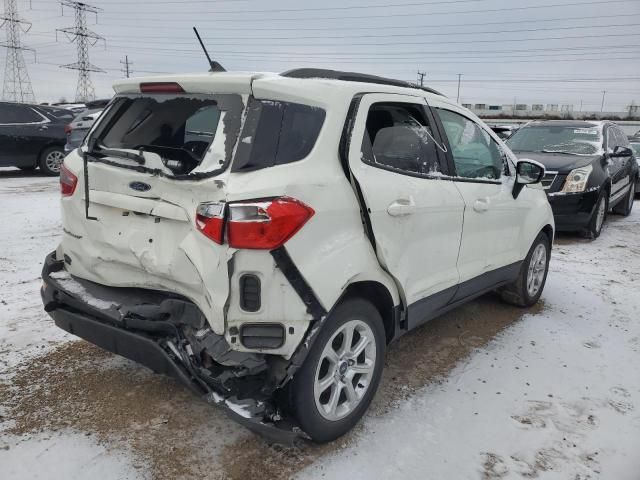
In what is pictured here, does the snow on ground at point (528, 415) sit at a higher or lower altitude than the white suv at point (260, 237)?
lower

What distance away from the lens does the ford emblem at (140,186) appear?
2.52 metres

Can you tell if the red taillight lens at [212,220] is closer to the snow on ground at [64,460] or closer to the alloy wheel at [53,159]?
the snow on ground at [64,460]

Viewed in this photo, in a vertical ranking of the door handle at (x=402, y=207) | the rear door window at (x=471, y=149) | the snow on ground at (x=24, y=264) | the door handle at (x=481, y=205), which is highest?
the rear door window at (x=471, y=149)

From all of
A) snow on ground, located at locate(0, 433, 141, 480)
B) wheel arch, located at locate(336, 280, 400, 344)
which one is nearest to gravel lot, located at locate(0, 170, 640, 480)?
snow on ground, located at locate(0, 433, 141, 480)

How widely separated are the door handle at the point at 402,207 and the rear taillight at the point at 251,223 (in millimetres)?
738

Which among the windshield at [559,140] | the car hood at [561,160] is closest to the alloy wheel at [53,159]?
the windshield at [559,140]

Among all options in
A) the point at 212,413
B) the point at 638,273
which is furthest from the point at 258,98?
the point at 638,273

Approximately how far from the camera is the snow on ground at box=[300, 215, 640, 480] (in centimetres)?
260

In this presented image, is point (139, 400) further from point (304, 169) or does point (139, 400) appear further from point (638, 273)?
point (638, 273)

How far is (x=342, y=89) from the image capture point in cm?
272

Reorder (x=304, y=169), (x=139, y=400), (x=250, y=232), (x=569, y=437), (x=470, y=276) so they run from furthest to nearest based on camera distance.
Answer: (x=470, y=276)
(x=139, y=400)
(x=569, y=437)
(x=304, y=169)
(x=250, y=232)

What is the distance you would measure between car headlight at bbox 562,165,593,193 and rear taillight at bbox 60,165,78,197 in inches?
262

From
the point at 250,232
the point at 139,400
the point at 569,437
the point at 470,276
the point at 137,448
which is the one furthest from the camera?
the point at 470,276

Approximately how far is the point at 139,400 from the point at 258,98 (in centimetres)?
187
